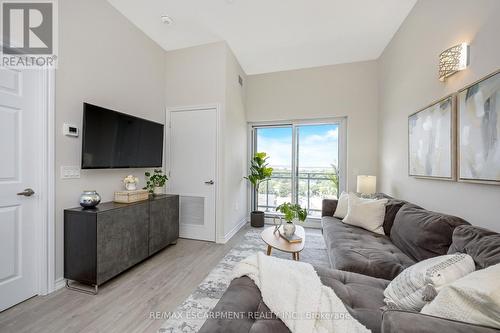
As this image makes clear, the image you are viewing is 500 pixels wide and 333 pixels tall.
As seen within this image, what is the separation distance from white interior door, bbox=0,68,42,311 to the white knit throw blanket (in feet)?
6.27

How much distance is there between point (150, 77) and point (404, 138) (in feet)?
11.9

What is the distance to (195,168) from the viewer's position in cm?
323

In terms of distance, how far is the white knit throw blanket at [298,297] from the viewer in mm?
857

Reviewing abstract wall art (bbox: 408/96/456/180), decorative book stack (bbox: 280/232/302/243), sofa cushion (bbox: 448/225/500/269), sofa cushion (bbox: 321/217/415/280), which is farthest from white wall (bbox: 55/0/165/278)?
abstract wall art (bbox: 408/96/456/180)

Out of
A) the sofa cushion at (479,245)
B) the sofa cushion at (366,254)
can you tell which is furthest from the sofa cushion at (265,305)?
the sofa cushion at (479,245)

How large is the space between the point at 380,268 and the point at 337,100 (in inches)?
118

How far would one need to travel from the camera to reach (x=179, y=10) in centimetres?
249

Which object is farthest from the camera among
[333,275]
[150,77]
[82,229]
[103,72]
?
[150,77]

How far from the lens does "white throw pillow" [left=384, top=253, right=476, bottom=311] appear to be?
895 millimetres

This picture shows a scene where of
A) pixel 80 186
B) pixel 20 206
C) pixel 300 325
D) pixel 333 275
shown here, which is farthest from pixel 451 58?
pixel 20 206

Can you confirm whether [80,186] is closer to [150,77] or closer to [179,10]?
[150,77]

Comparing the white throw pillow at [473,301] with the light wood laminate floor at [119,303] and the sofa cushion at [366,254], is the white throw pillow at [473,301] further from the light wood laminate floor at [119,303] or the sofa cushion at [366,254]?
the light wood laminate floor at [119,303]

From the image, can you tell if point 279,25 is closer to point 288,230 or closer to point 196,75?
point 196,75

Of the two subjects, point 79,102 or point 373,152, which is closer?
point 79,102
